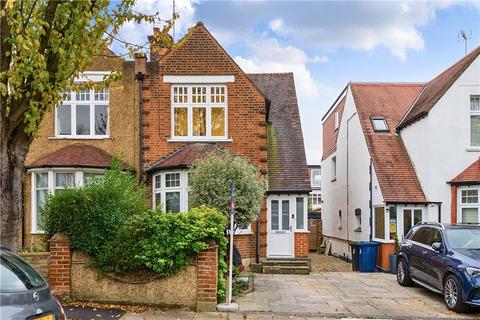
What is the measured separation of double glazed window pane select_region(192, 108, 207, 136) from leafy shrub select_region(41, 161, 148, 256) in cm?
731

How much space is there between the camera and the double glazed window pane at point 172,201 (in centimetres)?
1616

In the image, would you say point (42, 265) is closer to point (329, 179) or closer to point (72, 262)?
point (72, 262)

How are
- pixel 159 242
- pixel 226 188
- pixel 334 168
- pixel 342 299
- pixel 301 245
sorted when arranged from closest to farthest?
pixel 159 242 → pixel 342 299 → pixel 226 188 → pixel 301 245 → pixel 334 168

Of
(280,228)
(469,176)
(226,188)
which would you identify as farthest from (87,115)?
(469,176)

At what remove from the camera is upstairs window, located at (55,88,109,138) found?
17000mm

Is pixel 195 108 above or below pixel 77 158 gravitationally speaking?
above

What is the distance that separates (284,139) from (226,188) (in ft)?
23.3

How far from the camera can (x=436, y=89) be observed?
19.8 metres

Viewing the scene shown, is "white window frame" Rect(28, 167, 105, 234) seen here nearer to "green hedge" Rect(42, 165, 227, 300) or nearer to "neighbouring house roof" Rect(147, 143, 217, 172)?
"neighbouring house roof" Rect(147, 143, 217, 172)

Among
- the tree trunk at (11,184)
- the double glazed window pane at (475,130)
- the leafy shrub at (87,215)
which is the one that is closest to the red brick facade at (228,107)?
the leafy shrub at (87,215)

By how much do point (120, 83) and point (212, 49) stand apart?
10.9 ft

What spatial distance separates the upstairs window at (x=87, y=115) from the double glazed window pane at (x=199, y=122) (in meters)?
3.01

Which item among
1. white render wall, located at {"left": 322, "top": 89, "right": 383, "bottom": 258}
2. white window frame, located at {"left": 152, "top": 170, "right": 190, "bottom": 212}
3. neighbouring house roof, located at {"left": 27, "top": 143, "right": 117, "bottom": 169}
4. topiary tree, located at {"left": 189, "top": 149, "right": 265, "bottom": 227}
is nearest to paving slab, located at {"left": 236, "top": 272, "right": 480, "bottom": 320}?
topiary tree, located at {"left": 189, "top": 149, "right": 265, "bottom": 227}

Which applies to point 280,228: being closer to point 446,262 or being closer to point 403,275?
point 403,275
